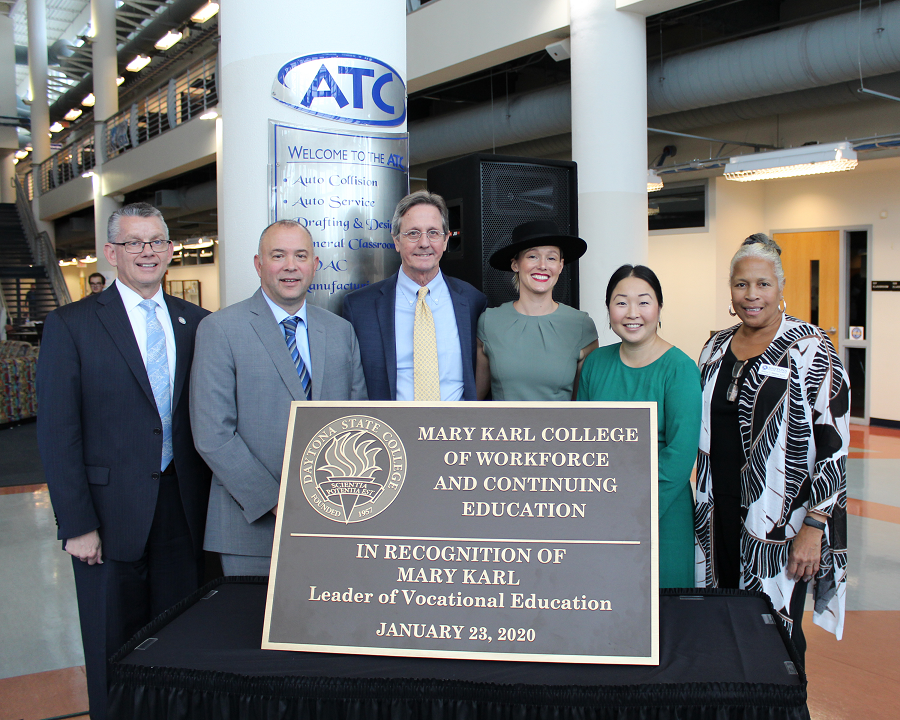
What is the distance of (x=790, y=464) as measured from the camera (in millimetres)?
2096

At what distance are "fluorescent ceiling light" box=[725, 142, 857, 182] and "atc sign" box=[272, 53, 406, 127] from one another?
4.34 meters

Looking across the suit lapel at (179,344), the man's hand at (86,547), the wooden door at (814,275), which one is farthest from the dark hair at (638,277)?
the wooden door at (814,275)

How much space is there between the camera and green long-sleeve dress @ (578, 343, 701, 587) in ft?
6.22

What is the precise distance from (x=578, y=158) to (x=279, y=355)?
4165 mm

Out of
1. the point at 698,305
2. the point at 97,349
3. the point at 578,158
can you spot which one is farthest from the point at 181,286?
the point at 97,349

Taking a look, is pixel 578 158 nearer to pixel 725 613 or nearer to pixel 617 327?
pixel 617 327

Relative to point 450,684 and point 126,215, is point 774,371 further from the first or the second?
point 126,215

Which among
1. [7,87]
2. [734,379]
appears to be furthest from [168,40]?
[734,379]

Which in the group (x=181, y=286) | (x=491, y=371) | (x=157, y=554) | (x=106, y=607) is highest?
(x=181, y=286)

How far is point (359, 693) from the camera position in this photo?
1206 millimetres

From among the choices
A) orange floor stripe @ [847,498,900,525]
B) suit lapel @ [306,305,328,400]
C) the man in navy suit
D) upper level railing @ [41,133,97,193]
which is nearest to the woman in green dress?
suit lapel @ [306,305,328,400]

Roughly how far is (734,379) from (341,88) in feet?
5.49

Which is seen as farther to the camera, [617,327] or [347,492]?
[617,327]

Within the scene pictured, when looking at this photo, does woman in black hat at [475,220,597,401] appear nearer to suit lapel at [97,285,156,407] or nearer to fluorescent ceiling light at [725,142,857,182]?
suit lapel at [97,285,156,407]
